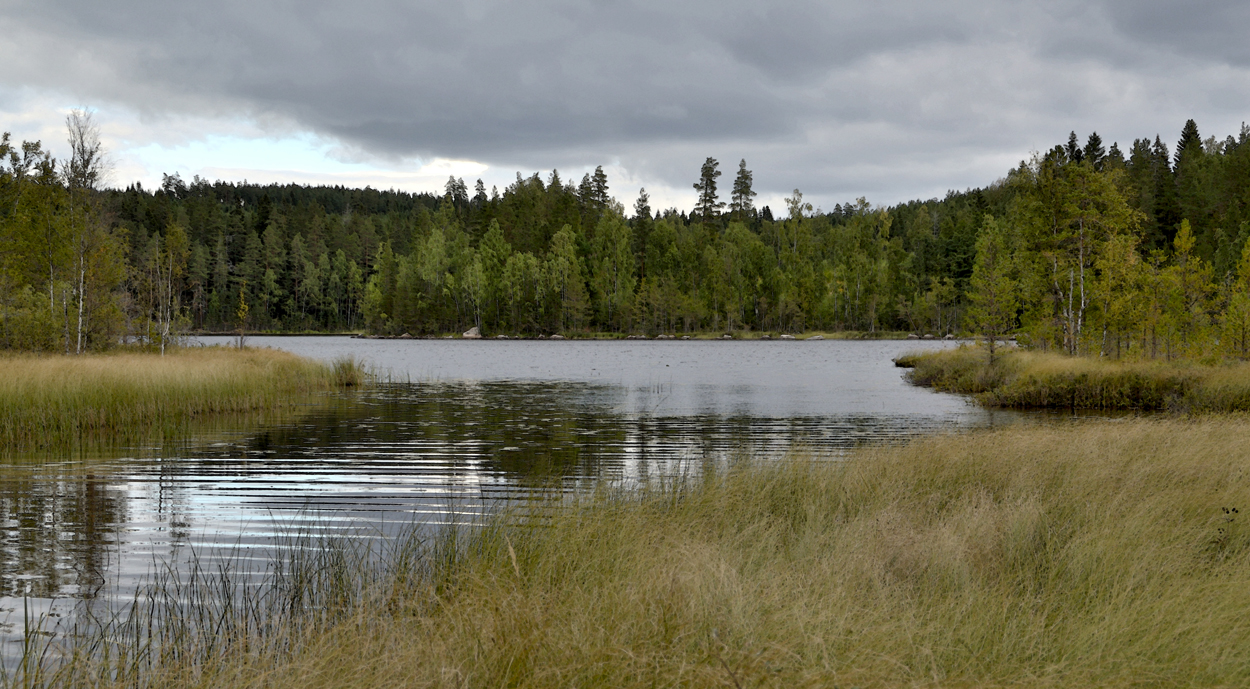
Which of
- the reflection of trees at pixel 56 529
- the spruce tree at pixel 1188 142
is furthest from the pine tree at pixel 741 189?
the reflection of trees at pixel 56 529

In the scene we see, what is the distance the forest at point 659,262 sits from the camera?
102 feet

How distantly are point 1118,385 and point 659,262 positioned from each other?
90278 mm

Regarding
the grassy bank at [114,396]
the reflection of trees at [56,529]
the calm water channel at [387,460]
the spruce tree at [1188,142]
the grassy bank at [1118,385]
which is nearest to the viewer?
the reflection of trees at [56,529]

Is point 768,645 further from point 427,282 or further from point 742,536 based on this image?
point 427,282

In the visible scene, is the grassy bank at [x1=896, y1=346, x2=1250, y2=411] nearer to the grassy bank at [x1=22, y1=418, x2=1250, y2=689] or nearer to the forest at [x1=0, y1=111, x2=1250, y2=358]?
the forest at [x1=0, y1=111, x2=1250, y2=358]

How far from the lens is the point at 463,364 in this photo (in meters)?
55.3

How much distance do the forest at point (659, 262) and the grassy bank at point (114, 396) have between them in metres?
8.67

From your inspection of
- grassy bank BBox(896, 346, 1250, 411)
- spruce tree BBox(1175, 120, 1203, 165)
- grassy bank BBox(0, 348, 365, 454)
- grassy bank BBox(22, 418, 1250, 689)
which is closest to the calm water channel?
grassy bank BBox(0, 348, 365, 454)

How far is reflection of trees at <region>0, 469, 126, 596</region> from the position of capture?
803cm

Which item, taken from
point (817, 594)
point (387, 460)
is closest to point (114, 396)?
point (387, 460)

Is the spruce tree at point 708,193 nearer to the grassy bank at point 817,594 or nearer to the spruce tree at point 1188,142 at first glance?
the spruce tree at point 1188,142

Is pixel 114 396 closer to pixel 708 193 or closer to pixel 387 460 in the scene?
pixel 387 460

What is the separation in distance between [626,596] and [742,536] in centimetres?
237

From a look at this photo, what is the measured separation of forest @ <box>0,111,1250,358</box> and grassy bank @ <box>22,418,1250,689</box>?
2605cm
